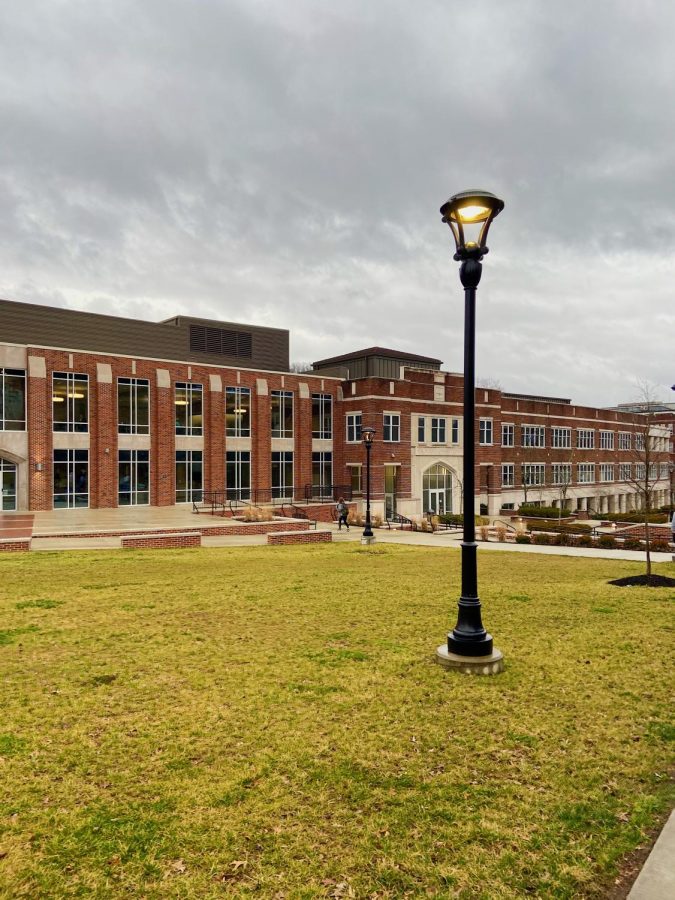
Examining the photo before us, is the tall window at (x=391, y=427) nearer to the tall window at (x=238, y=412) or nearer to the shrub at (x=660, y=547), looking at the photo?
the tall window at (x=238, y=412)

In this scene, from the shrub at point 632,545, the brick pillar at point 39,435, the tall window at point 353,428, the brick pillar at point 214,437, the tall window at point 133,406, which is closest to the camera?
the shrub at point 632,545

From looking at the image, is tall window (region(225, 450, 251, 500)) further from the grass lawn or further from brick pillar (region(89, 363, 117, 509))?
the grass lawn

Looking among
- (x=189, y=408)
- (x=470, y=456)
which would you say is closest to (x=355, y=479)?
(x=189, y=408)

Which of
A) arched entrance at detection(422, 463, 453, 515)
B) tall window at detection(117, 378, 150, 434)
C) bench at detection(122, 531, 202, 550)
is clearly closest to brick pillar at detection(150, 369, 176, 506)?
tall window at detection(117, 378, 150, 434)

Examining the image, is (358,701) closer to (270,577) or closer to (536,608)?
(536,608)

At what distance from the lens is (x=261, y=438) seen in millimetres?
41969

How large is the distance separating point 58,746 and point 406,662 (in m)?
3.71

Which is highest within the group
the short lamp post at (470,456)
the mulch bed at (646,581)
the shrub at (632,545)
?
the short lamp post at (470,456)

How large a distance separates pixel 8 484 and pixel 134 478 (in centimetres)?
717

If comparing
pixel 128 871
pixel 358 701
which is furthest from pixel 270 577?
pixel 128 871

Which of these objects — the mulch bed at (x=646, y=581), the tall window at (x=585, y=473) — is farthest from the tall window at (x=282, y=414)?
the tall window at (x=585, y=473)

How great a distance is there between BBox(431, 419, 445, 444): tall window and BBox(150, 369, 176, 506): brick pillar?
21408 millimetres

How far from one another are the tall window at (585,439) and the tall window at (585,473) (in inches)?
79.3

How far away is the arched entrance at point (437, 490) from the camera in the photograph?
45.9 meters
